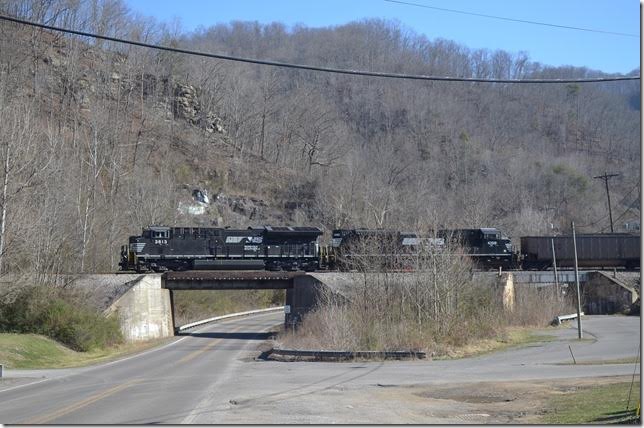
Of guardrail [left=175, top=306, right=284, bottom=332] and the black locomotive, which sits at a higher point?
the black locomotive

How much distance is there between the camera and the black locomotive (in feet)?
179

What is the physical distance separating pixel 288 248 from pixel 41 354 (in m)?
24.3

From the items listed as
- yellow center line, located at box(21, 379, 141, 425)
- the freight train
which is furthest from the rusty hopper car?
yellow center line, located at box(21, 379, 141, 425)

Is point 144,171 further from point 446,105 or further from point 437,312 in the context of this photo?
point 446,105

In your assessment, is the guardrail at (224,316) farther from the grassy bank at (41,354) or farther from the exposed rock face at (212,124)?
the exposed rock face at (212,124)

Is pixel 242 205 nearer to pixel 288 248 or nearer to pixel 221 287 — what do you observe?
pixel 288 248

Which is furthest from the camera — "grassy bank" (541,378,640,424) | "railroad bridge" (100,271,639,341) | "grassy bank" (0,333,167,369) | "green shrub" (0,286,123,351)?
"railroad bridge" (100,271,639,341)

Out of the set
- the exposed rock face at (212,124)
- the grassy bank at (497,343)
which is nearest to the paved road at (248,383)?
the grassy bank at (497,343)

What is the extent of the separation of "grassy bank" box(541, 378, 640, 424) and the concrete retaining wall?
33621mm

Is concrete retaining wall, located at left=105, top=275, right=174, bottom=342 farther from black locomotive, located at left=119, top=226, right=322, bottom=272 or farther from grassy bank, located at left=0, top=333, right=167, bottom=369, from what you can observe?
grassy bank, located at left=0, top=333, right=167, bottom=369

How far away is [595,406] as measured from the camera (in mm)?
15477

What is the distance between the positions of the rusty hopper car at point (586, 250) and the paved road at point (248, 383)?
74.8 ft

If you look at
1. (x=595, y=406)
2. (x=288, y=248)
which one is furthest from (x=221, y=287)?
(x=595, y=406)

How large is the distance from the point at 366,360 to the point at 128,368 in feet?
31.9
